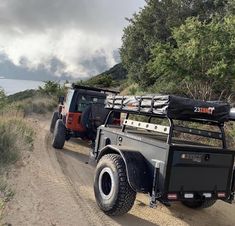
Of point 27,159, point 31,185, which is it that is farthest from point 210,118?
point 27,159

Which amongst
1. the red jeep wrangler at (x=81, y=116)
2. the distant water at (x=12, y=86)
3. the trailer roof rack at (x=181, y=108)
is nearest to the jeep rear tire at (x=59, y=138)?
the red jeep wrangler at (x=81, y=116)

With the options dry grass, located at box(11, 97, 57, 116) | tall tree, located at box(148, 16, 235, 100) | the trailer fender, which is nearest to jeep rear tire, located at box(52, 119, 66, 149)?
the trailer fender

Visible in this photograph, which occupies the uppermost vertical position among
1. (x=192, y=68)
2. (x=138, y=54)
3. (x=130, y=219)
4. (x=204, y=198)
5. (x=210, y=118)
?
(x=138, y=54)

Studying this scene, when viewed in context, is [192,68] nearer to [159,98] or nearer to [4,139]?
[4,139]

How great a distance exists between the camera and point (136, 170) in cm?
587

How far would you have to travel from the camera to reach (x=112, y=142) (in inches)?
292

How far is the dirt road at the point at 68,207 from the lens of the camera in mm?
5825

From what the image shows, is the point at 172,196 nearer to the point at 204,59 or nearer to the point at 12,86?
the point at 204,59

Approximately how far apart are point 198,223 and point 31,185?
315cm

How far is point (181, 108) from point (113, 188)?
5.51 feet

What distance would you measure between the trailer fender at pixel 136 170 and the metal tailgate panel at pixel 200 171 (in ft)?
1.51

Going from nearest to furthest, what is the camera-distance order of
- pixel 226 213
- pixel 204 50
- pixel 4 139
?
pixel 226 213 → pixel 4 139 → pixel 204 50

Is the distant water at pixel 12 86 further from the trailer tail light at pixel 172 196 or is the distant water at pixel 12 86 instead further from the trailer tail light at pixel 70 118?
the trailer tail light at pixel 172 196

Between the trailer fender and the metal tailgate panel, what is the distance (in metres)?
0.46
